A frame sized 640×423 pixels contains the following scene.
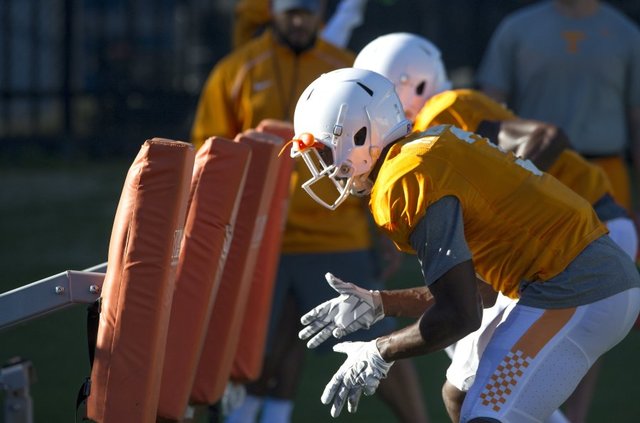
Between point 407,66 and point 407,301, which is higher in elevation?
point 407,66

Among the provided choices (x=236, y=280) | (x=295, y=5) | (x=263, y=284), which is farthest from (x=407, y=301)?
(x=295, y=5)

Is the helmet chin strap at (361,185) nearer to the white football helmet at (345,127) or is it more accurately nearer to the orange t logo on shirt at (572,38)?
the white football helmet at (345,127)

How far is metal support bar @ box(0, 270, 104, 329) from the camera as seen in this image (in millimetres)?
4410

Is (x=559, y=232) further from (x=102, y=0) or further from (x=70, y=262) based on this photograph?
(x=102, y=0)

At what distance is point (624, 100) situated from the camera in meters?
7.39

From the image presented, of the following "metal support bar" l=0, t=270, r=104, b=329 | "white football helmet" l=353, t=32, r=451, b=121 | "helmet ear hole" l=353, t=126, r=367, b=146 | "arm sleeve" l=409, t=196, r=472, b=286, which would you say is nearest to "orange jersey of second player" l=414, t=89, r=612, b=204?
"white football helmet" l=353, t=32, r=451, b=121

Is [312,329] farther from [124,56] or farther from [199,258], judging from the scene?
[124,56]

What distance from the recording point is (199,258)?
478 centimetres

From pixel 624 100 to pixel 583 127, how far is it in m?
0.33

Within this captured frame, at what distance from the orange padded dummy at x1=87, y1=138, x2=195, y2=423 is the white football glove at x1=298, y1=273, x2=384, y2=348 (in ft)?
1.55

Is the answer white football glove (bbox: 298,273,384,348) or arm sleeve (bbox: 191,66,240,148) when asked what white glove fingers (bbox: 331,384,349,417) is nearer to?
white football glove (bbox: 298,273,384,348)

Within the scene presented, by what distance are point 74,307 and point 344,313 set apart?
4.55 metres

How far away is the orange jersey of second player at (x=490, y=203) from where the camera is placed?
405cm

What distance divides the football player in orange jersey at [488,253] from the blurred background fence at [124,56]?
9317 millimetres
